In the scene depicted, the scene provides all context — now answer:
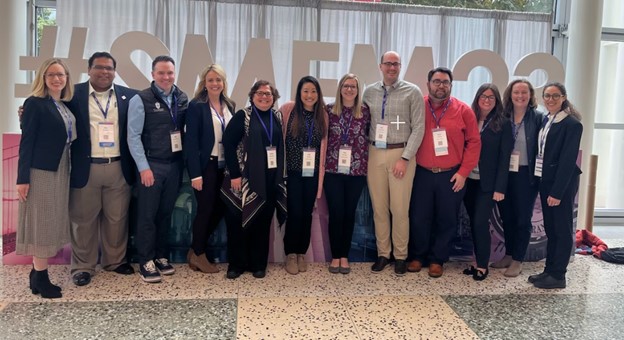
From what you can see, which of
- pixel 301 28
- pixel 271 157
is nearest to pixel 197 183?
pixel 271 157

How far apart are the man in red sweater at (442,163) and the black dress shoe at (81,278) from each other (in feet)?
7.82

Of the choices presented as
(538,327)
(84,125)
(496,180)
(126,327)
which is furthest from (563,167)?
(84,125)

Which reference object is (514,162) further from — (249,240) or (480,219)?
(249,240)

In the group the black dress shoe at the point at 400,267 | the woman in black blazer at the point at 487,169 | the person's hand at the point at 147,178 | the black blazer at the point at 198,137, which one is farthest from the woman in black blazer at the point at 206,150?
the woman in black blazer at the point at 487,169

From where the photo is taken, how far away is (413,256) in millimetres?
3715

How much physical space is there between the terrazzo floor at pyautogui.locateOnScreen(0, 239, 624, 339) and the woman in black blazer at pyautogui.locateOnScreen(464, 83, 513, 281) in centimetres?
31

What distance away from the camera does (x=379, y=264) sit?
364cm

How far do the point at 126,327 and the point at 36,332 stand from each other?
46cm

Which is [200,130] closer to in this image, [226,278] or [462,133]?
[226,278]

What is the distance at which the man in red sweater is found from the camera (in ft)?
11.1

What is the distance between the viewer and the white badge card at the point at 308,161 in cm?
329

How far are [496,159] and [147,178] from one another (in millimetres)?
2504

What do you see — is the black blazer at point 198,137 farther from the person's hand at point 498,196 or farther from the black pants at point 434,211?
the person's hand at point 498,196

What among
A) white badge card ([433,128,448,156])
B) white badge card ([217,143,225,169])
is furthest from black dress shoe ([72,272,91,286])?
white badge card ([433,128,448,156])
